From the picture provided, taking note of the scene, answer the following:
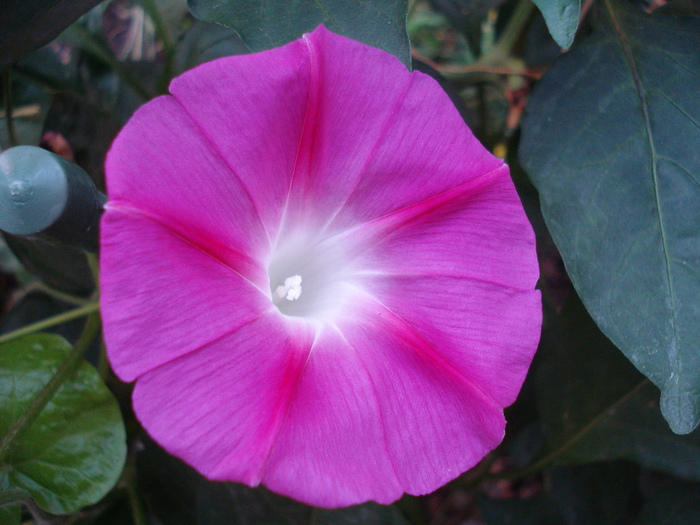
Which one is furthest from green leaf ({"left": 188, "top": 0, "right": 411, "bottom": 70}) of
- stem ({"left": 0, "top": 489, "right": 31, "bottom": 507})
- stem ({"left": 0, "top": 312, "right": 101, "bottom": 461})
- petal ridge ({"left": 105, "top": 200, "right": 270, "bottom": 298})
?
stem ({"left": 0, "top": 489, "right": 31, "bottom": 507})

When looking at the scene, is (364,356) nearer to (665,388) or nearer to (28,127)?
(665,388)

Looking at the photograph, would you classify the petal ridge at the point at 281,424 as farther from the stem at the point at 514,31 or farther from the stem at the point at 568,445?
the stem at the point at 514,31

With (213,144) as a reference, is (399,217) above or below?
below

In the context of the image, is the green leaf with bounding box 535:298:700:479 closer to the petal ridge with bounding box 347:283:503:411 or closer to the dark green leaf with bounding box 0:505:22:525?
the petal ridge with bounding box 347:283:503:411

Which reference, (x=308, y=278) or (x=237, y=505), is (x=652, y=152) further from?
(x=237, y=505)

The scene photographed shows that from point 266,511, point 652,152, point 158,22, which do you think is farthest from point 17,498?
point 652,152

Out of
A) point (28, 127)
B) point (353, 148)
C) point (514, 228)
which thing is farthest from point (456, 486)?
point (28, 127)
